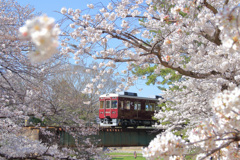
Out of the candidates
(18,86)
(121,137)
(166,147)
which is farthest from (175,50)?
(121,137)

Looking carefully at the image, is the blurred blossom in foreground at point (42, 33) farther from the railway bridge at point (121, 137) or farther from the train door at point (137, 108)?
the train door at point (137, 108)

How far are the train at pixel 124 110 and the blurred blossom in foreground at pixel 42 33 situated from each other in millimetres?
13628

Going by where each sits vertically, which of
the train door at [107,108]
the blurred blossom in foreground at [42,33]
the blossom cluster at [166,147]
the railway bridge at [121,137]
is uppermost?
the train door at [107,108]

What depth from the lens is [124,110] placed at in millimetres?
14617

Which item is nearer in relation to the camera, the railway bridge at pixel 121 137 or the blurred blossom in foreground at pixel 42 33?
the blurred blossom in foreground at pixel 42 33

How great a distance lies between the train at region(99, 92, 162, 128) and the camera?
14.5 meters

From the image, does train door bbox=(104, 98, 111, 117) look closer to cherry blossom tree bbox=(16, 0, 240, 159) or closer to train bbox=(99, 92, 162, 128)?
train bbox=(99, 92, 162, 128)

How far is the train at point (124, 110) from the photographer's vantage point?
47.7ft

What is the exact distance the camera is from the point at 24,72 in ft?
16.2

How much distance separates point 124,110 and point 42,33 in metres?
13.9

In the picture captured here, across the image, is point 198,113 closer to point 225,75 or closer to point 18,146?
point 225,75

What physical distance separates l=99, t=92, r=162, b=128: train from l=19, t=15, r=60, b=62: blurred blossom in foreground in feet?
44.7

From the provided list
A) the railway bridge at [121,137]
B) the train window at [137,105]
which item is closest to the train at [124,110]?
the train window at [137,105]

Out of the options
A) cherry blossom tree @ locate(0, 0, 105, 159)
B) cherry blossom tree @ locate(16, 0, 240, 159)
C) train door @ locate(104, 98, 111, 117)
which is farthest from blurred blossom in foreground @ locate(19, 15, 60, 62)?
train door @ locate(104, 98, 111, 117)
